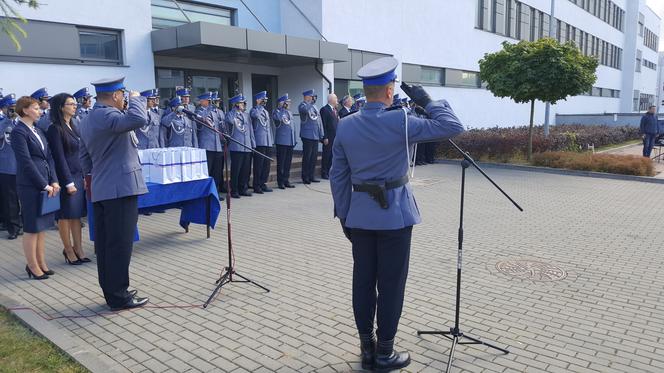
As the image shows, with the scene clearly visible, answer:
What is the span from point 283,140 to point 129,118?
26.4 feet

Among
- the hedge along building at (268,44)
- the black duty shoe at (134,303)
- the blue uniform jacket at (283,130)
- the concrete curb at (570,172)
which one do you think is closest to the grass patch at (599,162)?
the concrete curb at (570,172)

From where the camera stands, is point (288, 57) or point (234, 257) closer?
point (234, 257)

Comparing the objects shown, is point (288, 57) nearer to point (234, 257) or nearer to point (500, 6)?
point (234, 257)

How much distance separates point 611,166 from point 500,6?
15.0 meters

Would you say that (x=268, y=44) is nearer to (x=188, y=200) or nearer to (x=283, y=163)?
(x=283, y=163)

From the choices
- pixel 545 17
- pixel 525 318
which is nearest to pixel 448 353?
pixel 525 318

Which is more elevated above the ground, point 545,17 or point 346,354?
point 545,17

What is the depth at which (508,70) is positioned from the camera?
1577cm

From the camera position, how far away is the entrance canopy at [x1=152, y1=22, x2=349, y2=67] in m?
11.0

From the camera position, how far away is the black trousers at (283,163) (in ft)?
40.8

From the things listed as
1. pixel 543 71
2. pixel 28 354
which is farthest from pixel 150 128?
pixel 543 71

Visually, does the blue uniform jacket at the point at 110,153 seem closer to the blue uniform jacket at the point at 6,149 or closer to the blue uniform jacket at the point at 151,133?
the blue uniform jacket at the point at 6,149

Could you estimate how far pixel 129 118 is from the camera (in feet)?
14.2

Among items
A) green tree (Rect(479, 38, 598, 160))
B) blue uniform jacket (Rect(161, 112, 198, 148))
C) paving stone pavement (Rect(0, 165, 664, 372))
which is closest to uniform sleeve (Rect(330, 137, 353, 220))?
paving stone pavement (Rect(0, 165, 664, 372))
